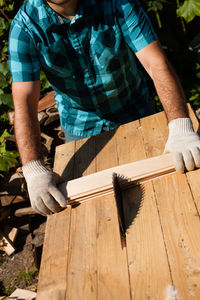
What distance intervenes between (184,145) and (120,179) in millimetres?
427

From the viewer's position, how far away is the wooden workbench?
4.67 feet

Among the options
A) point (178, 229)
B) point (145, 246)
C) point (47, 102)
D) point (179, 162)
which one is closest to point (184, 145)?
point (179, 162)

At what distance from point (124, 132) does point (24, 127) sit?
2.45 feet

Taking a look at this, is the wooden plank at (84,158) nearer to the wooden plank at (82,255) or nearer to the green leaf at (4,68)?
the wooden plank at (82,255)

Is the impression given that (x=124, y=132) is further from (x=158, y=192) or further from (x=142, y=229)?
(x=142, y=229)

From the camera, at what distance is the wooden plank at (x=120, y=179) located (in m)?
1.91

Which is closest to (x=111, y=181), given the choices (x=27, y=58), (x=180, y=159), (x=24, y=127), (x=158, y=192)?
(x=158, y=192)

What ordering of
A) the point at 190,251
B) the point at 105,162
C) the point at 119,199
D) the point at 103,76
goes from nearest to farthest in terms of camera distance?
the point at 190,251 → the point at 119,199 → the point at 105,162 → the point at 103,76

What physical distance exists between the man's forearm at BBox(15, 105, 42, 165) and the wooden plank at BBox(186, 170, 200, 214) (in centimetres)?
105

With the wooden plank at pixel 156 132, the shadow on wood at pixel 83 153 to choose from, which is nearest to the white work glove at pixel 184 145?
the wooden plank at pixel 156 132

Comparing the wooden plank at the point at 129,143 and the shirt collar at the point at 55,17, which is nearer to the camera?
the wooden plank at the point at 129,143

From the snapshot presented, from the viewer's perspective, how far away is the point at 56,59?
8.33 ft

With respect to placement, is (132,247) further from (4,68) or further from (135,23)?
(4,68)

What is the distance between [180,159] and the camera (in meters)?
1.84
